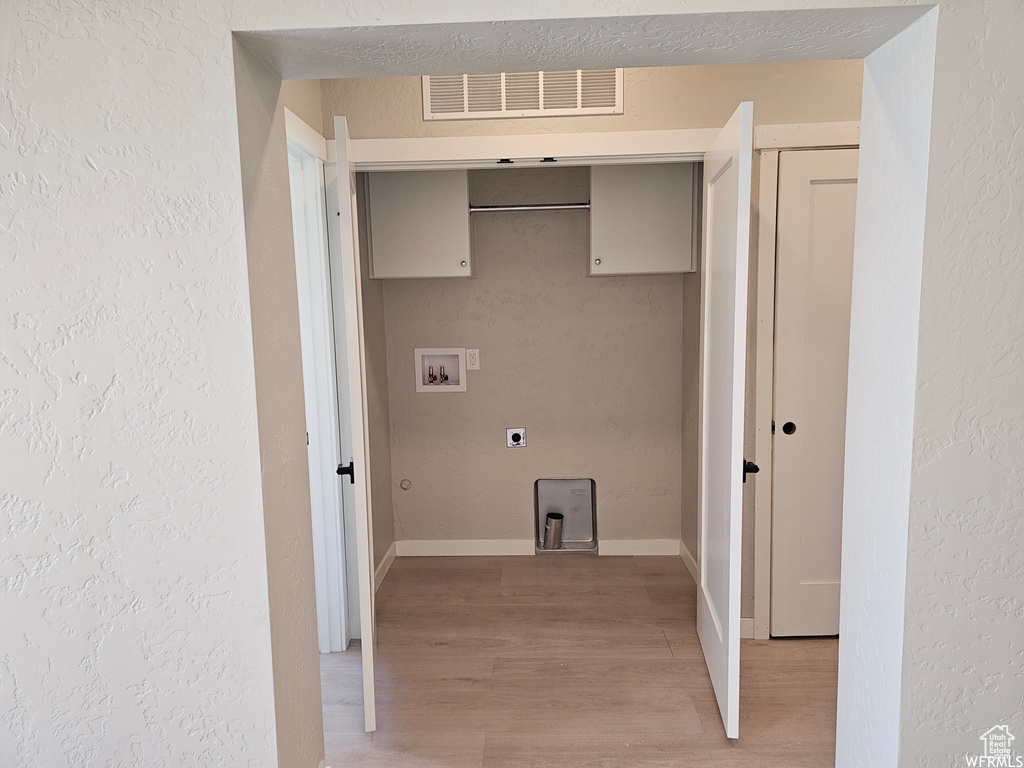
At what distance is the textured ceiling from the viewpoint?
51.1 inches

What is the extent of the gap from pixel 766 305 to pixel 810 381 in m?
0.35

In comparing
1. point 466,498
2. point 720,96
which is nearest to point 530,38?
point 720,96

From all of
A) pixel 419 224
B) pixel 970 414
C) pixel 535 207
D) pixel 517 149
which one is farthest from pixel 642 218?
pixel 970 414

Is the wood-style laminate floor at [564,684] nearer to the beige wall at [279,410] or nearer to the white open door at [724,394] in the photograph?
the white open door at [724,394]

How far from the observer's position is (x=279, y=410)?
151 cm

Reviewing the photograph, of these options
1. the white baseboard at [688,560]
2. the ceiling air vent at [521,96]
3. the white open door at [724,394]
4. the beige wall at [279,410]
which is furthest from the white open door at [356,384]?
the white baseboard at [688,560]

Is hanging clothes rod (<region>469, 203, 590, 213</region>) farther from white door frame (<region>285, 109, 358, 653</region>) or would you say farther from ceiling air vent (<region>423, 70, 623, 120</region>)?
white door frame (<region>285, 109, 358, 653</region>)

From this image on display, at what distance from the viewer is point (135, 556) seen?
1.41m

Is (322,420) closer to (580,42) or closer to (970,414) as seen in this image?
(580,42)

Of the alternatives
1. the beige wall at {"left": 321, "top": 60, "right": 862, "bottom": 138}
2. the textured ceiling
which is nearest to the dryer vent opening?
the beige wall at {"left": 321, "top": 60, "right": 862, "bottom": 138}

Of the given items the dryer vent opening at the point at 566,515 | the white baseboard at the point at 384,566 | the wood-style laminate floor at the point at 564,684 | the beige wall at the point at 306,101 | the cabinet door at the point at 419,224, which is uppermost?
the beige wall at the point at 306,101

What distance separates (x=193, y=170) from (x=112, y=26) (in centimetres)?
30

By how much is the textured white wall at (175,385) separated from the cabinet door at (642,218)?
162cm
